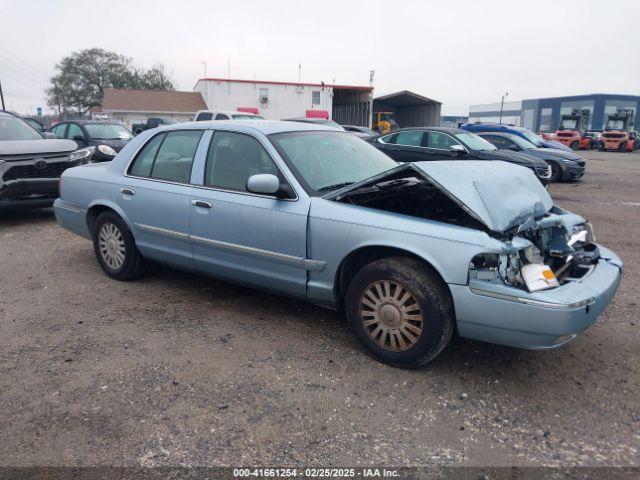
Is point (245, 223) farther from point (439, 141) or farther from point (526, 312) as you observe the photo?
point (439, 141)

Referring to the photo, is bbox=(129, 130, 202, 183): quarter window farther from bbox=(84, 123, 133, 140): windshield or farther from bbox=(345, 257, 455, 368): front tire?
bbox=(84, 123, 133, 140): windshield

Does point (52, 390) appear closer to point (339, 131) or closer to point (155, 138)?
point (155, 138)

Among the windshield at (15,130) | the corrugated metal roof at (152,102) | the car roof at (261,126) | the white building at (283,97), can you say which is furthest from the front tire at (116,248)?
the corrugated metal roof at (152,102)

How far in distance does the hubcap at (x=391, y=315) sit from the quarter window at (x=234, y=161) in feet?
4.01

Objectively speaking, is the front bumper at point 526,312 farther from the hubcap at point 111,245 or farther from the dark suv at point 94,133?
the dark suv at point 94,133

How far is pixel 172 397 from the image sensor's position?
304 centimetres

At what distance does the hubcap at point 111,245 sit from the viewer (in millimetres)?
4910

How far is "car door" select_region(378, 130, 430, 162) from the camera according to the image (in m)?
11.1

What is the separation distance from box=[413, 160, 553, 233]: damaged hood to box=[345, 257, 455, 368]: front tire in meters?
0.49

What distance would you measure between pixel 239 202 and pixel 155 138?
1.40m

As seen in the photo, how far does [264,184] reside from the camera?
3.56 m

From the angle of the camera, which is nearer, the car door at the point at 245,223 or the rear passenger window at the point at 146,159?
the car door at the point at 245,223

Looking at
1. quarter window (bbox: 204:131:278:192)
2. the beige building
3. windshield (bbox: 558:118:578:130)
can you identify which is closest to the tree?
the beige building

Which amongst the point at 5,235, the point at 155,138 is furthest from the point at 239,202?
the point at 5,235
